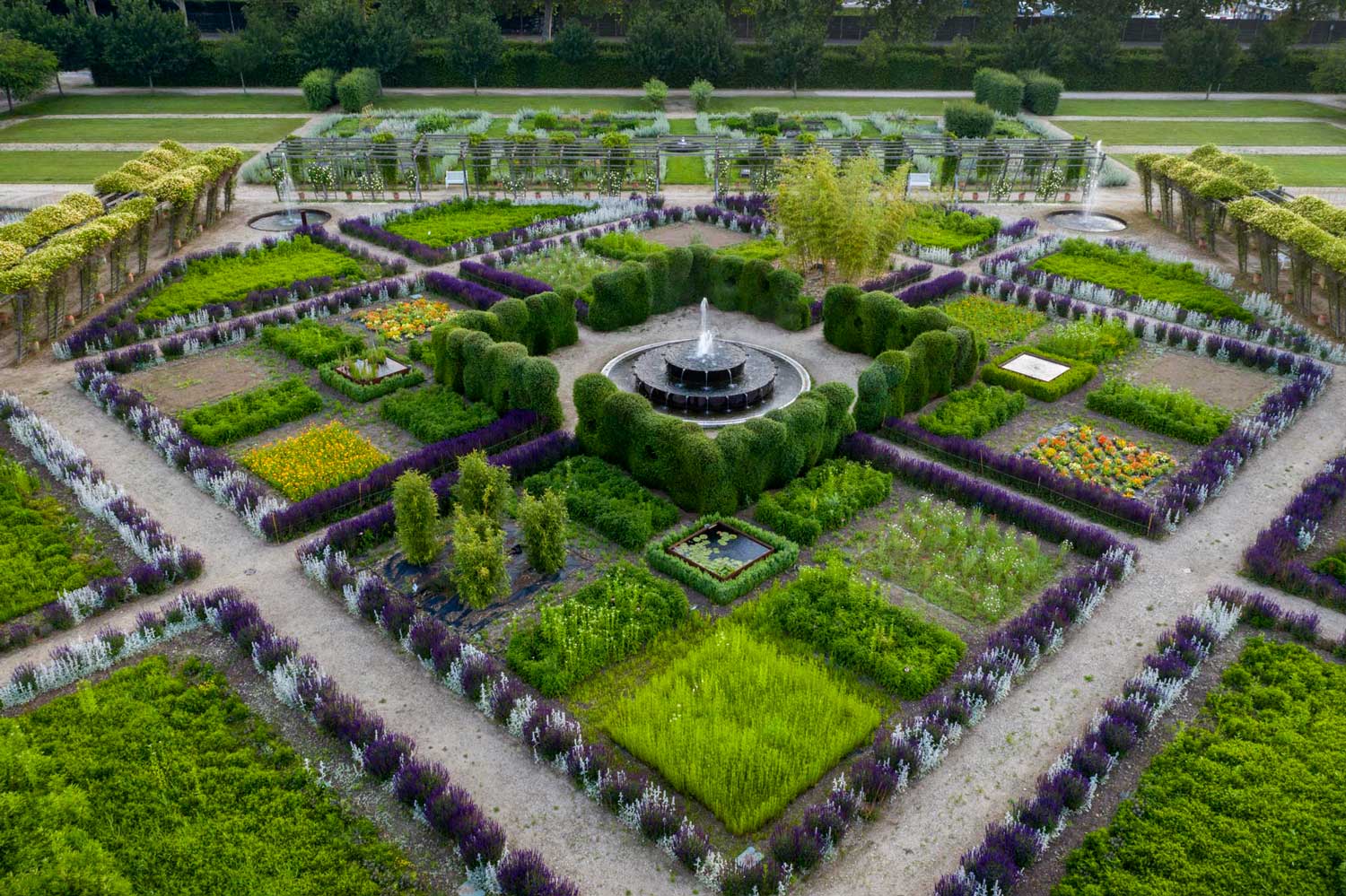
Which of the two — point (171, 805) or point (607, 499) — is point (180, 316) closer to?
point (607, 499)

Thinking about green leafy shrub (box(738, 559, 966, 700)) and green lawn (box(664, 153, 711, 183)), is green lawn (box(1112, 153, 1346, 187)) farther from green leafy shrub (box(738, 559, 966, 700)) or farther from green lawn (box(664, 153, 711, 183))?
green leafy shrub (box(738, 559, 966, 700))

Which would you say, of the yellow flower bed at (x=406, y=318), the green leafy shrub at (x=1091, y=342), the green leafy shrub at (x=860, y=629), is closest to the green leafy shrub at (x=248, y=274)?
the yellow flower bed at (x=406, y=318)

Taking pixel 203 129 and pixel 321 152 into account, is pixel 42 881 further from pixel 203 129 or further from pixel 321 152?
pixel 203 129

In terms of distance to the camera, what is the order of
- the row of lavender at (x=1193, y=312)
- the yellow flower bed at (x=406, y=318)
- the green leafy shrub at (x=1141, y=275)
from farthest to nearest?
the green leafy shrub at (x=1141, y=275) < the yellow flower bed at (x=406, y=318) < the row of lavender at (x=1193, y=312)

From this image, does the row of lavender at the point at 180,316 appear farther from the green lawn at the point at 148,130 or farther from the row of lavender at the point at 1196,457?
the green lawn at the point at 148,130

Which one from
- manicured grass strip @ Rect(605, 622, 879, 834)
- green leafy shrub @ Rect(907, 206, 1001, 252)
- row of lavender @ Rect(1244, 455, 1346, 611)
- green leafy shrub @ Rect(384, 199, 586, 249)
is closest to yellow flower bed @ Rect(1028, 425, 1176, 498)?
row of lavender @ Rect(1244, 455, 1346, 611)

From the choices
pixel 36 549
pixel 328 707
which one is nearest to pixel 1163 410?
pixel 328 707
